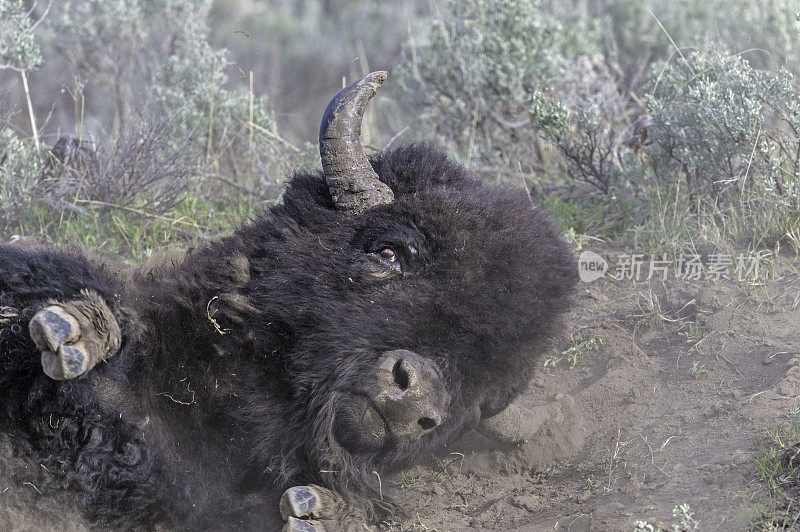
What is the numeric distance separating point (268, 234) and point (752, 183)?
12.3 feet

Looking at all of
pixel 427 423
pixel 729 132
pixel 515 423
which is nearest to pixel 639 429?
pixel 515 423

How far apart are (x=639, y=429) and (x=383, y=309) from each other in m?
1.69

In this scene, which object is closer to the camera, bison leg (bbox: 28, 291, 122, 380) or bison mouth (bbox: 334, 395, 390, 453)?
bison leg (bbox: 28, 291, 122, 380)

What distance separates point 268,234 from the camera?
3.88m

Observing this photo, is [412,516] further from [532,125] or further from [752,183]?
[532,125]

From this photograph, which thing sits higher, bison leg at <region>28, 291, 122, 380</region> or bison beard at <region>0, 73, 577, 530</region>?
bison leg at <region>28, 291, 122, 380</region>

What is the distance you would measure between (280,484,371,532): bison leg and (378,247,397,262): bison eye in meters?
1.03

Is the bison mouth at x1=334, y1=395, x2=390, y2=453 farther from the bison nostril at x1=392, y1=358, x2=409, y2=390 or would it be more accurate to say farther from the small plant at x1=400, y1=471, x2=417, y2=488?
the small plant at x1=400, y1=471, x2=417, y2=488

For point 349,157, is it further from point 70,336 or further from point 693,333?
point 693,333

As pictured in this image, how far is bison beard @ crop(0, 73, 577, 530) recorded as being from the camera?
10.6ft

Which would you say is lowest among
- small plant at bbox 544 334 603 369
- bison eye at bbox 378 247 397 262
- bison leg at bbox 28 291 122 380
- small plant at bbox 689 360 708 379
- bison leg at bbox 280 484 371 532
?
small plant at bbox 544 334 603 369

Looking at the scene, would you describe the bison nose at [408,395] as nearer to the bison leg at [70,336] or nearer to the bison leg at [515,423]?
the bison leg at [515,423]

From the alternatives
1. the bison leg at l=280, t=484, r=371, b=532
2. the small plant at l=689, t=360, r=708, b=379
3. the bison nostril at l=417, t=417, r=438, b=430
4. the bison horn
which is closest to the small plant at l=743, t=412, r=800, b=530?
the small plant at l=689, t=360, r=708, b=379

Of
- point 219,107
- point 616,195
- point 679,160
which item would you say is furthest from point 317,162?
point 679,160
